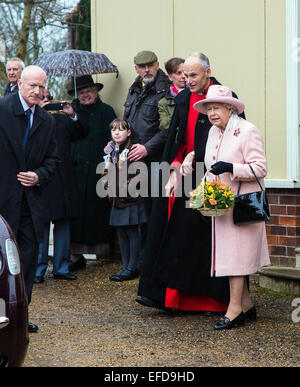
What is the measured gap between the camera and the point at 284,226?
8.03 m

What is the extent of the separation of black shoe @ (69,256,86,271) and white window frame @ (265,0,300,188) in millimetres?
2734

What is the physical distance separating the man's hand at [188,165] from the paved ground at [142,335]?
1233 millimetres

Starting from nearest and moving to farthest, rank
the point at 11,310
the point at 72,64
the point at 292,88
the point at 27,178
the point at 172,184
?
the point at 11,310 < the point at 27,178 < the point at 172,184 < the point at 292,88 < the point at 72,64

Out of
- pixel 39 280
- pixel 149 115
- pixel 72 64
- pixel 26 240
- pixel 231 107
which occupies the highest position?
pixel 72 64

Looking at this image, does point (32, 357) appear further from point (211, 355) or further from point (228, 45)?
point (228, 45)

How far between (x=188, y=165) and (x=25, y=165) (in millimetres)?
1335

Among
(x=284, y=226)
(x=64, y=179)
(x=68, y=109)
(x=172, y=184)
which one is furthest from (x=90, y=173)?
(x=172, y=184)

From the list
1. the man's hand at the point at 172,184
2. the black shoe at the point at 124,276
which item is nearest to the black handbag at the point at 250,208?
the man's hand at the point at 172,184

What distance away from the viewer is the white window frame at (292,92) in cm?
792

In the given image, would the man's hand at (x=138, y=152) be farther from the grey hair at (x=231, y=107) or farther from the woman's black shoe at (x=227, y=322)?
the woman's black shoe at (x=227, y=322)

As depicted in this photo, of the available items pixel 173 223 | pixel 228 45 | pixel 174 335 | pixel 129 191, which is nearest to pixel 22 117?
pixel 173 223

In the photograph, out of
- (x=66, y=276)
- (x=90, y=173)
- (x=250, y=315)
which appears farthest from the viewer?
(x=90, y=173)

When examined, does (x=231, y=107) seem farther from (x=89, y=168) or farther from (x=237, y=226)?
(x=89, y=168)
